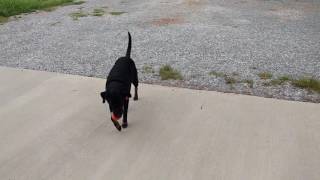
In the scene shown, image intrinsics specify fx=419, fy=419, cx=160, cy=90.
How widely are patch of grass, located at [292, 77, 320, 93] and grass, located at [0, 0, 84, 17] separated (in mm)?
9188

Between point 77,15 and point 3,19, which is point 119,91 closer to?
point 77,15

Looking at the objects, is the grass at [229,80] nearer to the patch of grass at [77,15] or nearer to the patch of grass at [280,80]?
the patch of grass at [280,80]

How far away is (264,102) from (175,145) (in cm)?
180

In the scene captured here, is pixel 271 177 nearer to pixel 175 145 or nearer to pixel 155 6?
pixel 175 145

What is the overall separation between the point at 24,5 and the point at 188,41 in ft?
22.1

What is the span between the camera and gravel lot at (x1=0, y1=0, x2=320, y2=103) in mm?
7441

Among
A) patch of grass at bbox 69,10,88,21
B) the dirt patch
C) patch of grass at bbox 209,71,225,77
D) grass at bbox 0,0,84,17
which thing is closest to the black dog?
patch of grass at bbox 209,71,225,77

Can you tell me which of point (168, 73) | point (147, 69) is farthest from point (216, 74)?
point (147, 69)

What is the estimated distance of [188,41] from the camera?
30.9 feet

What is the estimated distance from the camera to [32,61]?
819 cm

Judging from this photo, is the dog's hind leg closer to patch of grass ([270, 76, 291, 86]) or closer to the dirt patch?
patch of grass ([270, 76, 291, 86])

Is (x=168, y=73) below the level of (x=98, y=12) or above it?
below

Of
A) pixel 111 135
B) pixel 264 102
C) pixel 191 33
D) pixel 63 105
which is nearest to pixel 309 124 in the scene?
pixel 264 102

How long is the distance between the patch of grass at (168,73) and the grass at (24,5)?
712 cm
